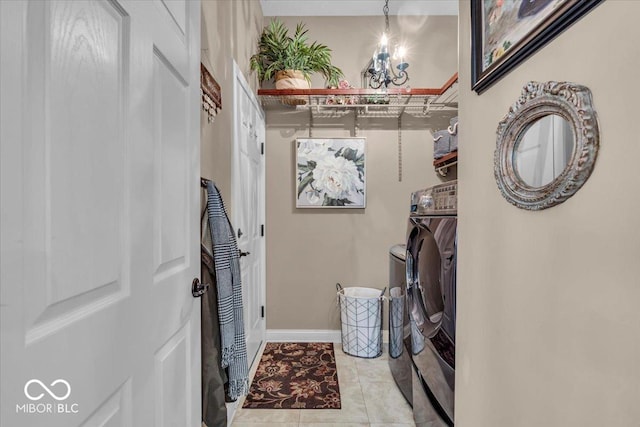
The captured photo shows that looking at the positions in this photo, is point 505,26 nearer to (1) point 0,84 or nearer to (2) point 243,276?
(1) point 0,84

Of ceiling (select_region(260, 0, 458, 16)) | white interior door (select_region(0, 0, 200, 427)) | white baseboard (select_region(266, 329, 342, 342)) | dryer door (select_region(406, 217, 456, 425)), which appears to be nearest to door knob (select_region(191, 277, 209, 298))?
white interior door (select_region(0, 0, 200, 427))

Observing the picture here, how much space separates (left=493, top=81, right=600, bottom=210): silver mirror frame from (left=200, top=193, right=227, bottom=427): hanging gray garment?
1077 millimetres

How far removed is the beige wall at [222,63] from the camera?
4.76ft

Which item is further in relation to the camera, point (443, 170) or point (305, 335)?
point (305, 335)

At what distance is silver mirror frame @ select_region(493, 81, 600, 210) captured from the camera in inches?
23.2

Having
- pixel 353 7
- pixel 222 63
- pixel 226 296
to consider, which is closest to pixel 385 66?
pixel 353 7

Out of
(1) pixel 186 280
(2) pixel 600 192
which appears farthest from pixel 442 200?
(1) pixel 186 280

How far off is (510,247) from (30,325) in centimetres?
97

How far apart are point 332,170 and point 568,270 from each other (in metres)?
2.40

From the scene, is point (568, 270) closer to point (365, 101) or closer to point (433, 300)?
point (433, 300)

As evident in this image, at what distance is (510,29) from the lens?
83 centimetres

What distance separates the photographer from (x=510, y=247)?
0.83 metres

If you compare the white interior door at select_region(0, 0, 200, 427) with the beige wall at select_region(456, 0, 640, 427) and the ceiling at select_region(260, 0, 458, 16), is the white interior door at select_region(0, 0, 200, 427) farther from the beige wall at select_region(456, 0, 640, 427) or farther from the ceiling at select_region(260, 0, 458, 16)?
the ceiling at select_region(260, 0, 458, 16)

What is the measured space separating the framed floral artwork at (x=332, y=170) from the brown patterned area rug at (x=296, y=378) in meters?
1.28
